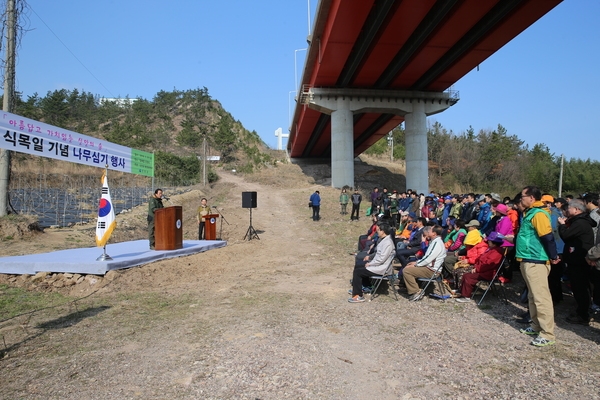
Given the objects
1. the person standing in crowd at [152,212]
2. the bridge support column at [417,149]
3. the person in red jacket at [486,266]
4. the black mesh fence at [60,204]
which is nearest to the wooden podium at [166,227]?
the person standing in crowd at [152,212]

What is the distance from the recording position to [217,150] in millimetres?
57812

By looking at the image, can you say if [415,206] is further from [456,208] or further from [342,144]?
[342,144]

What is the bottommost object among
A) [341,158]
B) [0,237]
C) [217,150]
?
[0,237]

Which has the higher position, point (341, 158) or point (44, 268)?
point (341, 158)

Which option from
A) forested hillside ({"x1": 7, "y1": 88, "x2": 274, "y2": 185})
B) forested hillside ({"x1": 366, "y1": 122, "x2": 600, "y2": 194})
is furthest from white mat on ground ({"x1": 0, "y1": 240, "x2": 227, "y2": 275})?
forested hillside ({"x1": 366, "y1": 122, "x2": 600, "y2": 194})

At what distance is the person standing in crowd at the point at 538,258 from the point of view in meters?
4.57

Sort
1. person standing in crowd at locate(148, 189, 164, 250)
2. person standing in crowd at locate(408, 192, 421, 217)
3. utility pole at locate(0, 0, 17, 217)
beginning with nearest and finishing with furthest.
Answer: person standing in crowd at locate(148, 189, 164, 250)
utility pole at locate(0, 0, 17, 217)
person standing in crowd at locate(408, 192, 421, 217)

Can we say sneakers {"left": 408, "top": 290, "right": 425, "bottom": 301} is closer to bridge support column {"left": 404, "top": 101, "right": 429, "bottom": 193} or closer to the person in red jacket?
the person in red jacket

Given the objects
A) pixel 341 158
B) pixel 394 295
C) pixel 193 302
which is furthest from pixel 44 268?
pixel 341 158

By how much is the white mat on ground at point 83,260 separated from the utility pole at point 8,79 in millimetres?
4470

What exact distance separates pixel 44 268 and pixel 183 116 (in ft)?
240

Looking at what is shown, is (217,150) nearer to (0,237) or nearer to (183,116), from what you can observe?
(183,116)

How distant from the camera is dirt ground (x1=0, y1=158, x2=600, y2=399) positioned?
11.9 feet

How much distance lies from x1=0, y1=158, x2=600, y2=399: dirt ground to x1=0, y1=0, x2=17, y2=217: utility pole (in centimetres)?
589
